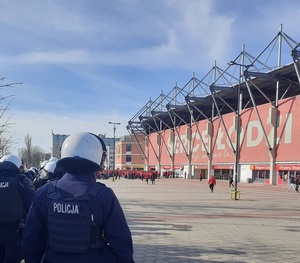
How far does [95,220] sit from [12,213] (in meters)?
1.96

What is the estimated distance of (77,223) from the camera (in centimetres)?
240

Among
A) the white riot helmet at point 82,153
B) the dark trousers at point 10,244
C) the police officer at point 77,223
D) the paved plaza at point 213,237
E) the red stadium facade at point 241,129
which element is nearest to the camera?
the police officer at point 77,223

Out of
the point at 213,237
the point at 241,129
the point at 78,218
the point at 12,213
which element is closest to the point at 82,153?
the point at 78,218

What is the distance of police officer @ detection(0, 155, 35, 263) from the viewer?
3961 mm

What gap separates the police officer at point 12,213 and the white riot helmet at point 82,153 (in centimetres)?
160

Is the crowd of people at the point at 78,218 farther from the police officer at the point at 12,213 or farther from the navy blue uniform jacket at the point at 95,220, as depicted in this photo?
the police officer at the point at 12,213

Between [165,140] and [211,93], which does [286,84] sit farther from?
[165,140]

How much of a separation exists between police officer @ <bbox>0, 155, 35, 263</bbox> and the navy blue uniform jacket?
4.98 feet

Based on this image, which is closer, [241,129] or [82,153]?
[82,153]

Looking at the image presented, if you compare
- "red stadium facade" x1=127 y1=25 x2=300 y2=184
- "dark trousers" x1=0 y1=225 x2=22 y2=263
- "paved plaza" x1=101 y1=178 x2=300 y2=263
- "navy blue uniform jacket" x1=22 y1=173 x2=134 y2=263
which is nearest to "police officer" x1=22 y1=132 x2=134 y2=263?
"navy blue uniform jacket" x1=22 y1=173 x2=134 y2=263

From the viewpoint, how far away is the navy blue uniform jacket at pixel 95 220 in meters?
2.44

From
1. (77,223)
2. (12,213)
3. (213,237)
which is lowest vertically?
(213,237)

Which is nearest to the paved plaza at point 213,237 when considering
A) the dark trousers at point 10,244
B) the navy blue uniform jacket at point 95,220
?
the dark trousers at point 10,244

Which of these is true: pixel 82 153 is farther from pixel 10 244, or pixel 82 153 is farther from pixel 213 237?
pixel 213 237
